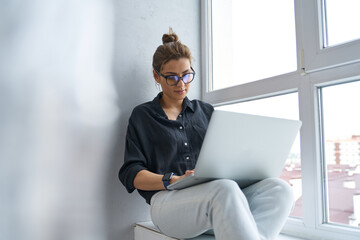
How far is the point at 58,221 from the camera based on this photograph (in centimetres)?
138

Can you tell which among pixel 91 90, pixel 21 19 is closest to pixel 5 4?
pixel 21 19

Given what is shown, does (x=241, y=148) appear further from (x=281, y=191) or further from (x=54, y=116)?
(x=54, y=116)

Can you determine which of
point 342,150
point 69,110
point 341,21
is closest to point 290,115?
point 342,150

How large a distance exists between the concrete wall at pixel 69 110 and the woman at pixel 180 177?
0.59 ft

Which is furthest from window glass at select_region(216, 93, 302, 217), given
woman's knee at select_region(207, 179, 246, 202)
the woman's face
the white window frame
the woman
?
woman's knee at select_region(207, 179, 246, 202)

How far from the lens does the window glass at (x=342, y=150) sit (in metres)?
1.23

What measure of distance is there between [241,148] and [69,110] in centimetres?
80

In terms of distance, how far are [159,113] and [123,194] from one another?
431 mm

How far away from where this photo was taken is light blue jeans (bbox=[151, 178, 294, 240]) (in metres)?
0.92

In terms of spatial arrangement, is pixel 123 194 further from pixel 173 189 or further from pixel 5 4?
pixel 5 4

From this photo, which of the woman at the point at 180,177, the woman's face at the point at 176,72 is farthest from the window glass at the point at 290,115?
the woman's face at the point at 176,72

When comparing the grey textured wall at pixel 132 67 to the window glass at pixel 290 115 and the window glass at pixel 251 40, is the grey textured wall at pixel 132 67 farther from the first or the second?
the window glass at pixel 290 115

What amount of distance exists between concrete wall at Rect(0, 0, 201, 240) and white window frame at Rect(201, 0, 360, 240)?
731 millimetres

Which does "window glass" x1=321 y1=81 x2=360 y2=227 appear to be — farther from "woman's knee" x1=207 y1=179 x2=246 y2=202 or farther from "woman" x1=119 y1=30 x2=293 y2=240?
"woman's knee" x1=207 y1=179 x2=246 y2=202
